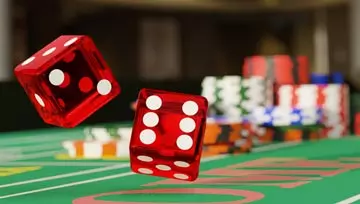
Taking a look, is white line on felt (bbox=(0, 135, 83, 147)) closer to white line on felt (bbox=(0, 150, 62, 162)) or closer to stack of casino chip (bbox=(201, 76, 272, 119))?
white line on felt (bbox=(0, 150, 62, 162))

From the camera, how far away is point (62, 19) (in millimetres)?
8852

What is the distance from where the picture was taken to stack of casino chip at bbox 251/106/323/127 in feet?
13.7

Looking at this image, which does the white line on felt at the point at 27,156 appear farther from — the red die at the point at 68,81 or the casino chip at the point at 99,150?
the red die at the point at 68,81

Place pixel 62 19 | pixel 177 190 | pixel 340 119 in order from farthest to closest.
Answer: pixel 62 19 < pixel 340 119 < pixel 177 190

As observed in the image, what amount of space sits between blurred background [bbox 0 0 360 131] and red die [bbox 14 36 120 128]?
627 cm

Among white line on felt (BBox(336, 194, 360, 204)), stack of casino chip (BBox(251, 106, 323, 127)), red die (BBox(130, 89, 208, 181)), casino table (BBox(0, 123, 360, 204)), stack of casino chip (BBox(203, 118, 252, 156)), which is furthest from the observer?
stack of casino chip (BBox(251, 106, 323, 127))

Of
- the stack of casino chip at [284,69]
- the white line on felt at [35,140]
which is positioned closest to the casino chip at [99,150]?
the white line on felt at [35,140]

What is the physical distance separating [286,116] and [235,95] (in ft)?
1.02

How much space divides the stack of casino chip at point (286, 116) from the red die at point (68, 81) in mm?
1923

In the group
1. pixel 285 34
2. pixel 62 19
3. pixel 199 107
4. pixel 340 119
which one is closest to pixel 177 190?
pixel 199 107

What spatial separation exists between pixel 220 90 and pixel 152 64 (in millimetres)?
5816

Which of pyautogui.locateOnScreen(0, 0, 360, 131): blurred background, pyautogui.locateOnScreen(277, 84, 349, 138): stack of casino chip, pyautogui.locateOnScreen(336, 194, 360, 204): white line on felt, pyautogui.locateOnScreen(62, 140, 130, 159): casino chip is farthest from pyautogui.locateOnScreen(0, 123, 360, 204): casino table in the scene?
pyautogui.locateOnScreen(0, 0, 360, 131): blurred background

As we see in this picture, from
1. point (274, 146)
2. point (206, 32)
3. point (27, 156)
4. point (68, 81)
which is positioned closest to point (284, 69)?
point (274, 146)

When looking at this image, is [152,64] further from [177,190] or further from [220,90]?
[177,190]
